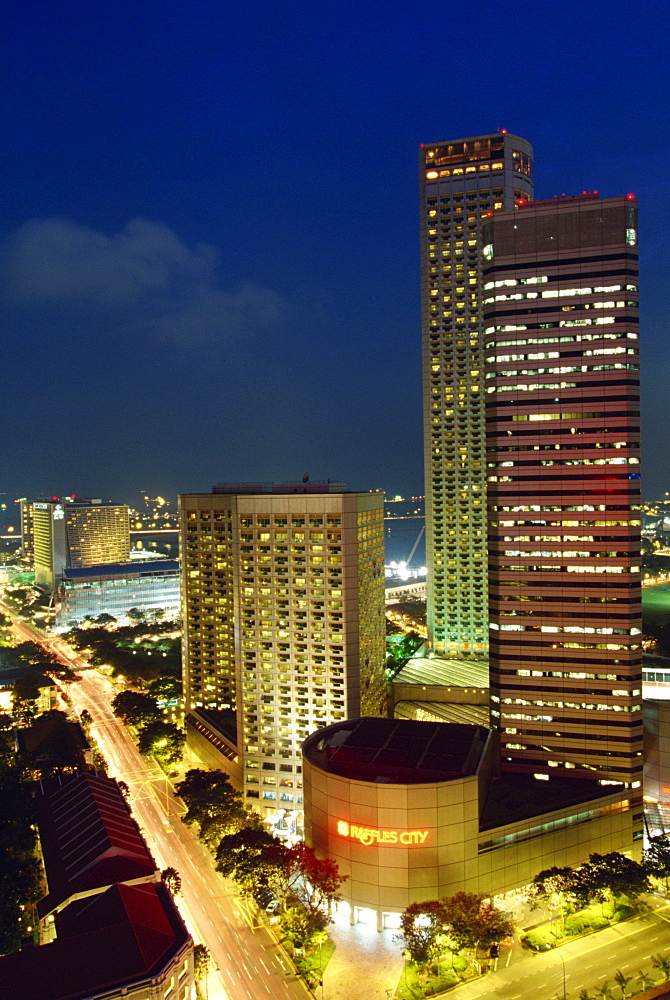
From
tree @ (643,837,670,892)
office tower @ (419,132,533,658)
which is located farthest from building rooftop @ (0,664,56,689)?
tree @ (643,837,670,892)

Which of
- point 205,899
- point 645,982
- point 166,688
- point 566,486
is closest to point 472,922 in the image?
point 645,982

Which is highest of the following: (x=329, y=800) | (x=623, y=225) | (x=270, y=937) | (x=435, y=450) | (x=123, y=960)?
(x=623, y=225)

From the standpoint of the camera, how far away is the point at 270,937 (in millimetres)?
55125

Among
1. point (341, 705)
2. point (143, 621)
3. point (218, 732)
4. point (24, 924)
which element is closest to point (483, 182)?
point (341, 705)

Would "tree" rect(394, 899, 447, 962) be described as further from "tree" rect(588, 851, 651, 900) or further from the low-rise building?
the low-rise building

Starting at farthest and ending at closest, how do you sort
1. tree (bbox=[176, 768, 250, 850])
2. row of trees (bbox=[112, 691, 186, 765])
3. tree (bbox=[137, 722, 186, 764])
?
row of trees (bbox=[112, 691, 186, 765]) → tree (bbox=[137, 722, 186, 764]) → tree (bbox=[176, 768, 250, 850])

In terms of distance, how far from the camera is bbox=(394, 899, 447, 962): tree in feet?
159

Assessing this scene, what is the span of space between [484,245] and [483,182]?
53.6 meters

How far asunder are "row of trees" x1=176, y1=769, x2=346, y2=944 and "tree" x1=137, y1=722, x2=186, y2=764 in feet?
62.1

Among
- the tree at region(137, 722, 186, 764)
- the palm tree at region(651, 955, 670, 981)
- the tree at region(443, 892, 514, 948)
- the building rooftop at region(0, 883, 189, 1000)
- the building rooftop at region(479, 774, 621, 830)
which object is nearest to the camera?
the building rooftop at region(0, 883, 189, 1000)

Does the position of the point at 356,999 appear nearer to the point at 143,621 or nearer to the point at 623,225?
the point at 623,225

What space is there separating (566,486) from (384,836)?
36.7 metres

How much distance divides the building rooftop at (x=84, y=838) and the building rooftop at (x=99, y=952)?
2.93 metres

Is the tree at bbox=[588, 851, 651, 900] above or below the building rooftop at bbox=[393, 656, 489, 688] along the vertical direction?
below
